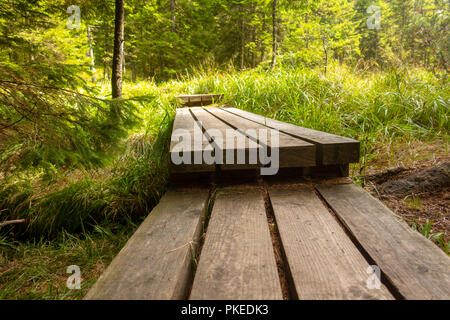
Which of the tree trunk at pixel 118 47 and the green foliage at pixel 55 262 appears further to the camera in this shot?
the tree trunk at pixel 118 47

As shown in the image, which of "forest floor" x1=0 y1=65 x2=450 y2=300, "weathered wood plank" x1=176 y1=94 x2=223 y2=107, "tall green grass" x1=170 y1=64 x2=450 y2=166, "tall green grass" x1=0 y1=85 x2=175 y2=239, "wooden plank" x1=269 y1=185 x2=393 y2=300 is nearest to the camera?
"wooden plank" x1=269 y1=185 x2=393 y2=300

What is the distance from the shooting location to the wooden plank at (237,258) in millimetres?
652

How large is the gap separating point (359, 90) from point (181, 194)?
3.49 meters

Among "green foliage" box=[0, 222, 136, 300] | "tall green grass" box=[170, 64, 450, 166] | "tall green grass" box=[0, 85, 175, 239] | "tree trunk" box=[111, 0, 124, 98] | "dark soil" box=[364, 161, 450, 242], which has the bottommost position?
"green foliage" box=[0, 222, 136, 300]

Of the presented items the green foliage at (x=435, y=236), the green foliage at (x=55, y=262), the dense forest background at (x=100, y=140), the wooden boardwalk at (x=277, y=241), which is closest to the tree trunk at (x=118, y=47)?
the dense forest background at (x=100, y=140)

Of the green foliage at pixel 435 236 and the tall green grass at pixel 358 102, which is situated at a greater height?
the tall green grass at pixel 358 102

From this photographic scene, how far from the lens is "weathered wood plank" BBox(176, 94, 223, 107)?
4656 mm

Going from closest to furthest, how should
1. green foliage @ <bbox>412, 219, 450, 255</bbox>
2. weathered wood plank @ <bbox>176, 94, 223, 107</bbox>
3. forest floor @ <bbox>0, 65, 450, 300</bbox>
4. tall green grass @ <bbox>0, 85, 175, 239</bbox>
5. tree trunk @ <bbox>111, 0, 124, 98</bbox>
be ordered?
green foliage @ <bbox>412, 219, 450, 255</bbox>
forest floor @ <bbox>0, 65, 450, 300</bbox>
tall green grass @ <bbox>0, 85, 175, 239</bbox>
tree trunk @ <bbox>111, 0, 124, 98</bbox>
weathered wood plank @ <bbox>176, 94, 223, 107</bbox>

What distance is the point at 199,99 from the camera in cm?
477

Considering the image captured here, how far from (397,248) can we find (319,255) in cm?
25

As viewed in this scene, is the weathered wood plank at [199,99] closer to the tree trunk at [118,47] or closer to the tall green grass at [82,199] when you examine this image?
the tree trunk at [118,47]

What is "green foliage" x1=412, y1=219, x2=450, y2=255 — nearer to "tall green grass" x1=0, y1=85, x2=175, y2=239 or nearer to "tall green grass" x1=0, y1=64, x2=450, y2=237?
"tall green grass" x1=0, y1=64, x2=450, y2=237

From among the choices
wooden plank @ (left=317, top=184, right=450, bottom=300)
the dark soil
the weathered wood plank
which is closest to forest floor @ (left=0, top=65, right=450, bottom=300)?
the dark soil
